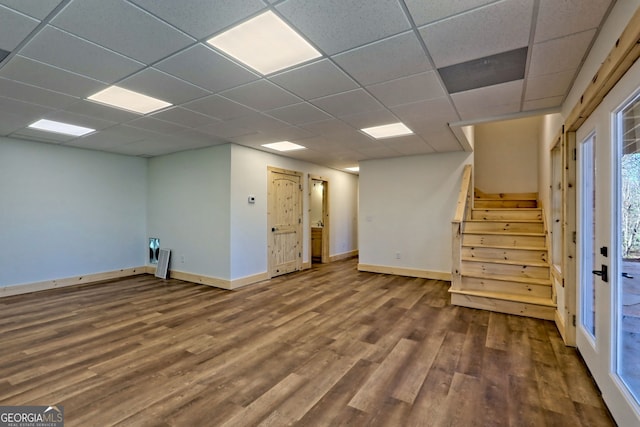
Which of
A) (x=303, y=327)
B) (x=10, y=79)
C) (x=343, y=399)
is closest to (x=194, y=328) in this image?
(x=303, y=327)

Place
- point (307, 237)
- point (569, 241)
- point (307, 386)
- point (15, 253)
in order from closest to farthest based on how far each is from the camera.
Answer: point (307, 386), point (569, 241), point (15, 253), point (307, 237)

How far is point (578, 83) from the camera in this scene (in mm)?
2502

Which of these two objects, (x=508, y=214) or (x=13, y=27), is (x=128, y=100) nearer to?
(x=13, y=27)

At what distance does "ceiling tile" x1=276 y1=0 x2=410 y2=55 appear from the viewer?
1.68 m

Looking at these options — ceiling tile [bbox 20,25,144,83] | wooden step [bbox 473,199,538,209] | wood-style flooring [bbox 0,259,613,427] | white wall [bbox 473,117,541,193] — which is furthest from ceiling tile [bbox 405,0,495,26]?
white wall [bbox 473,117,541,193]

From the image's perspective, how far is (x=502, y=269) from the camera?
4109 millimetres

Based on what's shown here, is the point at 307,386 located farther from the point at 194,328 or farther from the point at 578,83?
the point at 578,83

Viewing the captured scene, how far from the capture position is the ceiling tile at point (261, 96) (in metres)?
2.75

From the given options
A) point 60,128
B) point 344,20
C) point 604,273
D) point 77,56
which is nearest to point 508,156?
point 604,273

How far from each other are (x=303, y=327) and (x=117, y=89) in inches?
124

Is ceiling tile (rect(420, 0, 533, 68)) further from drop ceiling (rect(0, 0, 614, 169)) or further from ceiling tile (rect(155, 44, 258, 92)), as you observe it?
ceiling tile (rect(155, 44, 258, 92))

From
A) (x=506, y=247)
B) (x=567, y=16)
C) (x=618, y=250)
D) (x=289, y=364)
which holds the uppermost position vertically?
(x=567, y=16)

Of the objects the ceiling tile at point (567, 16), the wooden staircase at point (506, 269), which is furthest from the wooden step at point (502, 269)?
the ceiling tile at point (567, 16)

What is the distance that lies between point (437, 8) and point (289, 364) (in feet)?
9.19
